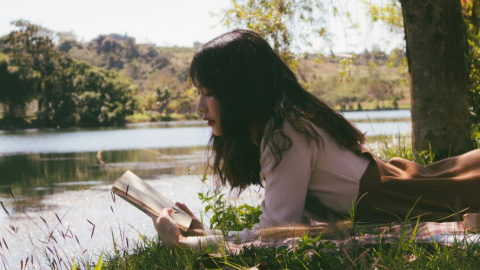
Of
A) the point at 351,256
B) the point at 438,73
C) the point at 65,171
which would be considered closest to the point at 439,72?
the point at 438,73

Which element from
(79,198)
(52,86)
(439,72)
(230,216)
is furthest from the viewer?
(52,86)

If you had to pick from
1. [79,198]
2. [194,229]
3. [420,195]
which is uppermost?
[420,195]

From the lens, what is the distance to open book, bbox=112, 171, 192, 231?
2.14 m

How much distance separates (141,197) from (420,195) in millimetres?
982

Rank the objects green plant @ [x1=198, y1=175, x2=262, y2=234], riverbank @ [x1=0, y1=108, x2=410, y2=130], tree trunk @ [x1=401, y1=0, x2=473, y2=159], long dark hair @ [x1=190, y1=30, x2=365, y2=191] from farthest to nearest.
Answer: riverbank @ [x1=0, y1=108, x2=410, y2=130], tree trunk @ [x1=401, y1=0, x2=473, y2=159], green plant @ [x1=198, y1=175, x2=262, y2=234], long dark hair @ [x1=190, y1=30, x2=365, y2=191]

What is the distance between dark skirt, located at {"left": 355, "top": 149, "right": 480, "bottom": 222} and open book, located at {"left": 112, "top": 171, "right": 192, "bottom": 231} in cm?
65

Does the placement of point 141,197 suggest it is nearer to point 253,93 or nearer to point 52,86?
point 253,93

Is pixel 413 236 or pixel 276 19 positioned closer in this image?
pixel 413 236

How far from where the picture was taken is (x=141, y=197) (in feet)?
7.07

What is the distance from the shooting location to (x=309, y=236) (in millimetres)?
1884

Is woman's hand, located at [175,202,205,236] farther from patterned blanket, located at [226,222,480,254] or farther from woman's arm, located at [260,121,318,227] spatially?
woman's arm, located at [260,121,318,227]

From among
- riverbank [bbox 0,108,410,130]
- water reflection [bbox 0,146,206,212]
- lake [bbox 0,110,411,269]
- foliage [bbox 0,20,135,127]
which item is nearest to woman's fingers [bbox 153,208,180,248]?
lake [bbox 0,110,411,269]

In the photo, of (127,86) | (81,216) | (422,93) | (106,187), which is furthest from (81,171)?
(127,86)

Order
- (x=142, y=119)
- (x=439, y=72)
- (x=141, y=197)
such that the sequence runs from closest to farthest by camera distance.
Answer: (x=141, y=197) → (x=439, y=72) → (x=142, y=119)
